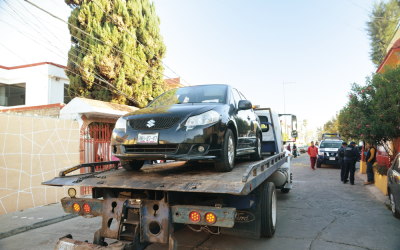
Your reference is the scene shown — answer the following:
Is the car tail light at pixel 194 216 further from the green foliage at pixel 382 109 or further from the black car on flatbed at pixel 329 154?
the black car on flatbed at pixel 329 154

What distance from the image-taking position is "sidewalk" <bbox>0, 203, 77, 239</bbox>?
5.45 meters

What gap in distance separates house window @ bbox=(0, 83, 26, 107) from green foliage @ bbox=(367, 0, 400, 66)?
36.5m

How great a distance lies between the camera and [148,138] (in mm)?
3834

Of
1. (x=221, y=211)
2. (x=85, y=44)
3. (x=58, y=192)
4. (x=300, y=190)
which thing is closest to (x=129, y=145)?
(x=221, y=211)

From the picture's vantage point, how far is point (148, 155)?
380cm

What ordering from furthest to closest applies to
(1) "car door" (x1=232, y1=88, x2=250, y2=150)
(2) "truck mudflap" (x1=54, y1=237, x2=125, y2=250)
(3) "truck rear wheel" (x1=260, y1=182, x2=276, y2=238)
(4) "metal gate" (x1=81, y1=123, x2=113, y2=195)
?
(4) "metal gate" (x1=81, y1=123, x2=113, y2=195), (1) "car door" (x1=232, y1=88, x2=250, y2=150), (3) "truck rear wheel" (x1=260, y1=182, x2=276, y2=238), (2) "truck mudflap" (x1=54, y1=237, x2=125, y2=250)

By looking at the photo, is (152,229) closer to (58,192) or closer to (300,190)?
(58,192)

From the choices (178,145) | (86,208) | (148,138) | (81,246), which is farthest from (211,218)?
(86,208)

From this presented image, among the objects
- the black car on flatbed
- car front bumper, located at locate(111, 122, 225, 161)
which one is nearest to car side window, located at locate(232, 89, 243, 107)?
car front bumper, located at locate(111, 122, 225, 161)

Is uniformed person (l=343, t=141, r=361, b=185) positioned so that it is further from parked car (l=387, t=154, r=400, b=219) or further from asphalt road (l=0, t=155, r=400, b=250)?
parked car (l=387, t=154, r=400, b=219)

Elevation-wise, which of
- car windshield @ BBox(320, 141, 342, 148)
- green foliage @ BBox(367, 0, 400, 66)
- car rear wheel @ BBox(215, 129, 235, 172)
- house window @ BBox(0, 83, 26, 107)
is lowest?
Answer: car windshield @ BBox(320, 141, 342, 148)

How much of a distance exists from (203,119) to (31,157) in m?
5.23

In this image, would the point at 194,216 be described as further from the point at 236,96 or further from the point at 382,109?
the point at 382,109

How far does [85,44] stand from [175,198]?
42.7 ft
